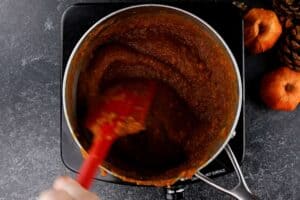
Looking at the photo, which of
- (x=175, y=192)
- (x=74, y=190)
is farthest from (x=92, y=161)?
(x=175, y=192)

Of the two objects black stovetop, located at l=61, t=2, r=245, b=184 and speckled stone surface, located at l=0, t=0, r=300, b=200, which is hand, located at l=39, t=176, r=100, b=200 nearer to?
black stovetop, located at l=61, t=2, r=245, b=184

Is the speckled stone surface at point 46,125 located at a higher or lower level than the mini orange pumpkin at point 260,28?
lower

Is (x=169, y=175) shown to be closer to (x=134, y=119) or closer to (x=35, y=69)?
(x=134, y=119)

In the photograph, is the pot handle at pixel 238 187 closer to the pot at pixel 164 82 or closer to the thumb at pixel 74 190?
the pot at pixel 164 82

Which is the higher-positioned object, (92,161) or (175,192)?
(92,161)

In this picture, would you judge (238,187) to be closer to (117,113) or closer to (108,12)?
(117,113)

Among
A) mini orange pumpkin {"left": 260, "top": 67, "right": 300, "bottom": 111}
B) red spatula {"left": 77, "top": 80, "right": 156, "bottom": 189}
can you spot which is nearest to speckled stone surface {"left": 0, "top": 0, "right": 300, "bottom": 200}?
mini orange pumpkin {"left": 260, "top": 67, "right": 300, "bottom": 111}

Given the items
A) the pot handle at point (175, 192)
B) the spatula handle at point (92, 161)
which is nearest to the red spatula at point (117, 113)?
the spatula handle at point (92, 161)
